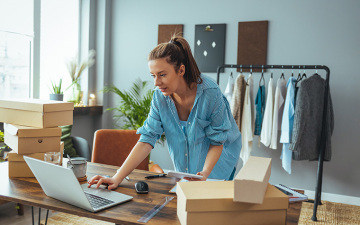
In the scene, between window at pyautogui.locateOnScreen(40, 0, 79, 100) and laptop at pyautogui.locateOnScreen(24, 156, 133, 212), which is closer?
laptop at pyautogui.locateOnScreen(24, 156, 133, 212)

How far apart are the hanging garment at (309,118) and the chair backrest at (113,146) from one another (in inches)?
67.9

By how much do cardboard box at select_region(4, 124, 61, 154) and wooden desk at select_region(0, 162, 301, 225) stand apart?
16cm

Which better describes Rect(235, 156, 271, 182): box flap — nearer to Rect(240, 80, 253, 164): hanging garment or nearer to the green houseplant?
Rect(240, 80, 253, 164): hanging garment

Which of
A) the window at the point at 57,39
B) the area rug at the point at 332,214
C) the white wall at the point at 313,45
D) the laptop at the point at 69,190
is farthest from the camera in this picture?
the window at the point at 57,39

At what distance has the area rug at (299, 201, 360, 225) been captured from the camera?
10.5 ft

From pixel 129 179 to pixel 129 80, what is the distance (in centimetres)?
320

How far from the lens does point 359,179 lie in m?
3.74

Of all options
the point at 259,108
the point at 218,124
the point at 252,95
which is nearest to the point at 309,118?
the point at 259,108

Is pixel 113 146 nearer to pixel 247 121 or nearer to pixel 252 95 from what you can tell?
pixel 247 121

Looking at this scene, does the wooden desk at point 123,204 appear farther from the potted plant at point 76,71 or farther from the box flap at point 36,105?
the potted plant at point 76,71

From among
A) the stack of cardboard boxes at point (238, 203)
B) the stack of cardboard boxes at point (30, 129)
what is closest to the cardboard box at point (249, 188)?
the stack of cardboard boxes at point (238, 203)

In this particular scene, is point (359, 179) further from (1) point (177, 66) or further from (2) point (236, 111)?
(1) point (177, 66)

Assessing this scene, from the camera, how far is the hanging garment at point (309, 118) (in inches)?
131

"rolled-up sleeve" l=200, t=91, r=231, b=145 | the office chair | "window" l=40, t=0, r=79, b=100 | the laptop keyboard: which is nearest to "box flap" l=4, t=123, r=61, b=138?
the laptop keyboard
